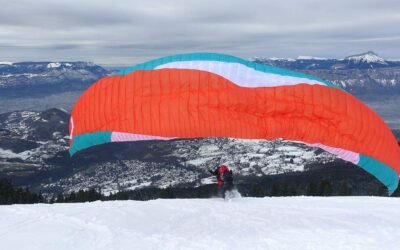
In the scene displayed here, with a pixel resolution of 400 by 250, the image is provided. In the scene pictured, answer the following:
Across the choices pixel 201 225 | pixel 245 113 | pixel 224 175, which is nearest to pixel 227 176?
pixel 224 175

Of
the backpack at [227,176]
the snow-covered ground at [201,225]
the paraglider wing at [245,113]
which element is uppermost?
the paraglider wing at [245,113]

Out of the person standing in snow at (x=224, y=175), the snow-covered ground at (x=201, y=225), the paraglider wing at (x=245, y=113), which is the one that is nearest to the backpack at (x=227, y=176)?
the person standing in snow at (x=224, y=175)

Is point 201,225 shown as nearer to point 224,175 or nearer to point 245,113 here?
point 224,175

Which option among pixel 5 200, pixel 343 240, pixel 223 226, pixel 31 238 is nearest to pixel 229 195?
pixel 223 226

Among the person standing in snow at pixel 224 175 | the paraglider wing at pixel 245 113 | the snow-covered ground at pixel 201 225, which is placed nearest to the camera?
the paraglider wing at pixel 245 113

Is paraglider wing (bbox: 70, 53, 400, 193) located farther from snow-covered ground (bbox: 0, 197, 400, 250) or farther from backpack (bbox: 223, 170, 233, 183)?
backpack (bbox: 223, 170, 233, 183)

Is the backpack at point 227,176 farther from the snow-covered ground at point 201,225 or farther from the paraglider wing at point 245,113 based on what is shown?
the paraglider wing at point 245,113

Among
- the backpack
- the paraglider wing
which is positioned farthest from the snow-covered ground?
the paraglider wing
